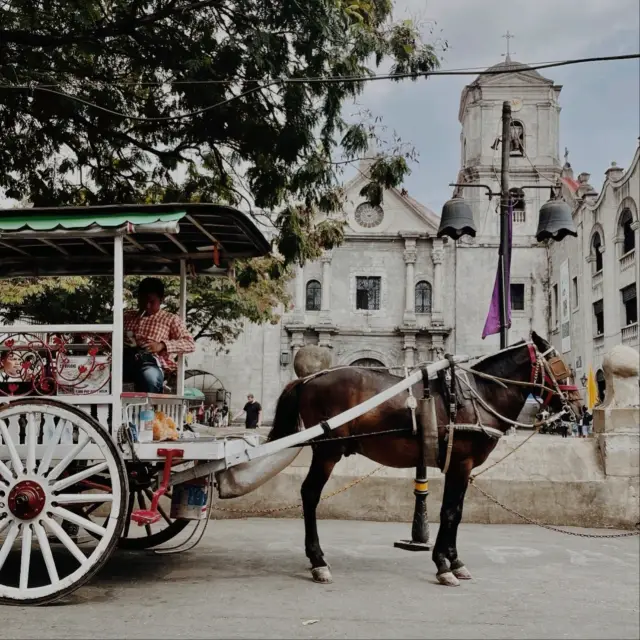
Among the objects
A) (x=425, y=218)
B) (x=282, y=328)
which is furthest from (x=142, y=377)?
(x=425, y=218)

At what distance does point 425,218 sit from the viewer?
39.8 metres

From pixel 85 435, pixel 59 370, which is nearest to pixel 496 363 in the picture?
pixel 85 435

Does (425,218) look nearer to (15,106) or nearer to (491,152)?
(491,152)

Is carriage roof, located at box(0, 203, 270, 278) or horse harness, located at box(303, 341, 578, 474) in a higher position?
carriage roof, located at box(0, 203, 270, 278)

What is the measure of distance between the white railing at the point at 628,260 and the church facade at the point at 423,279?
818cm

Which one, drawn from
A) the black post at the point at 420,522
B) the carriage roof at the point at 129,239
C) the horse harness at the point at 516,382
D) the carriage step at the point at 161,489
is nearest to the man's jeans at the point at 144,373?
the carriage step at the point at 161,489

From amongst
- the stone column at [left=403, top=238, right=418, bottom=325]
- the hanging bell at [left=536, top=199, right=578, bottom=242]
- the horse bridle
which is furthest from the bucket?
the stone column at [left=403, top=238, right=418, bottom=325]

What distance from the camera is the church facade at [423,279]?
3781 centimetres

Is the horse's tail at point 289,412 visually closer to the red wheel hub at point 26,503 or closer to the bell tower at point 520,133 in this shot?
the red wheel hub at point 26,503

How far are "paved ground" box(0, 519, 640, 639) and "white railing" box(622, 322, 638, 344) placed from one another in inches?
829

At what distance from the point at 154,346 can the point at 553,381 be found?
3.08 m

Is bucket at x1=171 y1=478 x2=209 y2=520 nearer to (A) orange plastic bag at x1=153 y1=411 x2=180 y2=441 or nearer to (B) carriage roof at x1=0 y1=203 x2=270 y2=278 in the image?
(A) orange plastic bag at x1=153 y1=411 x2=180 y2=441

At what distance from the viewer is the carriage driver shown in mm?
5812

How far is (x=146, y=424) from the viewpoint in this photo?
559 cm
